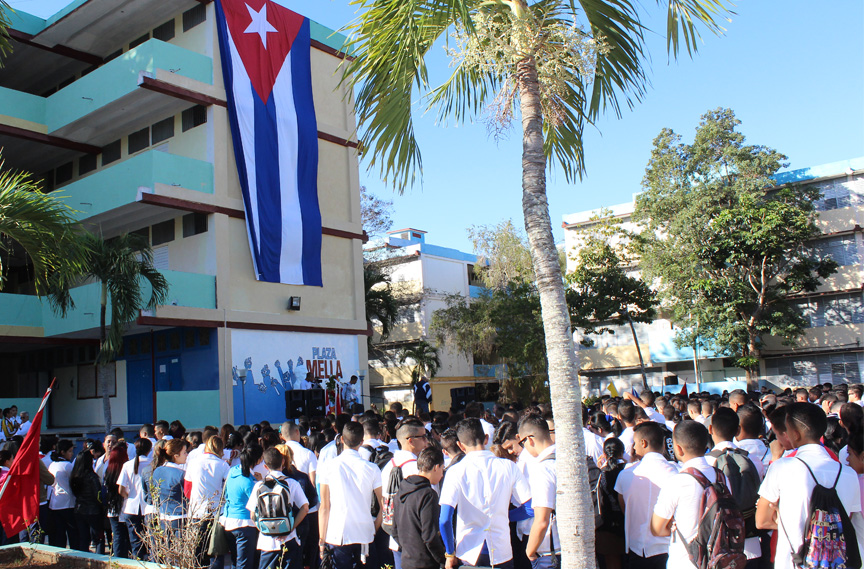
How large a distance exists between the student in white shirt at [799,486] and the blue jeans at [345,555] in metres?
3.35

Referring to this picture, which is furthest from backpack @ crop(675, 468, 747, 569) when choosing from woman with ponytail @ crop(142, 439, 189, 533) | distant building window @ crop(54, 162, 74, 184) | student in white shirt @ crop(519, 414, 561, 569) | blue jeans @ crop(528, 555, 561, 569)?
distant building window @ crop(54, 162, 74, 184)

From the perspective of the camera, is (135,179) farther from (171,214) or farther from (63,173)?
(63,173)

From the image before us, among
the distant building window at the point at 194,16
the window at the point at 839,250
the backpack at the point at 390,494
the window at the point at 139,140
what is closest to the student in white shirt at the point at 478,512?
the backpack at the point at 390,494

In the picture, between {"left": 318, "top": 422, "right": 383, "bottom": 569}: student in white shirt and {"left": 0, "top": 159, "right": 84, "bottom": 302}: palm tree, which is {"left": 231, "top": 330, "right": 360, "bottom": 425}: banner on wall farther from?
{"left": 318, "top": 422, "right": 383, "bottom": 569}: student in white shirt

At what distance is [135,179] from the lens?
18453mm

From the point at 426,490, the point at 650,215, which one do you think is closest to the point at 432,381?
the point at 650,215

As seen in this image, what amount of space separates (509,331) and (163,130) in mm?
18679

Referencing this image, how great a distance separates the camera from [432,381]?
38.0m

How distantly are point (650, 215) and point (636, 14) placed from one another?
1173 inches

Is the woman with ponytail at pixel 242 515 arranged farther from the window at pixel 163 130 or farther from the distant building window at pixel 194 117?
the window at pixel 163 130

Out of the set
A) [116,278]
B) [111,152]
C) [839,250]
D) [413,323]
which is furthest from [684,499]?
[413,323]

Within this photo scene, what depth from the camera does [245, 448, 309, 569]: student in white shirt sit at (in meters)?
6.27

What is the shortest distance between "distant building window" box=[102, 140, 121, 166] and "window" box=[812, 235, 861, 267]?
3012 centimetres

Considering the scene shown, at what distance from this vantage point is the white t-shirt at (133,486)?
8.22 m
